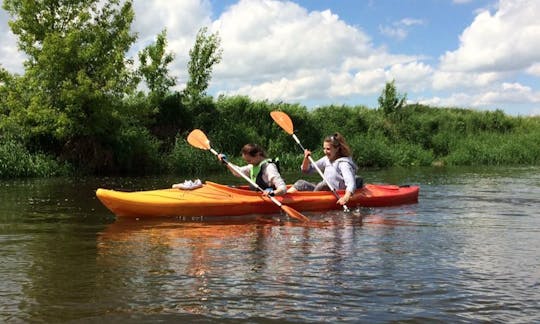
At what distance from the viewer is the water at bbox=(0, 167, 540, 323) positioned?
12.0 ft

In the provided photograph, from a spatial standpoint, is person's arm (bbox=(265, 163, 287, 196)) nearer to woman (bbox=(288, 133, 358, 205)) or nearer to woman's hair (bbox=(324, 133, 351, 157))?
woman (bbox=(288, 133, 358, 205))

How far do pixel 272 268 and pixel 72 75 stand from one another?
13.7 m

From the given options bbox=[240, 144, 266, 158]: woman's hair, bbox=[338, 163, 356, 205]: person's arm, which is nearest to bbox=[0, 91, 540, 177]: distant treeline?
bbox=[240, 144, 266, 158]: woman's hair

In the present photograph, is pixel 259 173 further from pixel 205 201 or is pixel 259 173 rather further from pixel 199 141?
pixel 199 141

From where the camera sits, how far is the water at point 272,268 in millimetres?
3668

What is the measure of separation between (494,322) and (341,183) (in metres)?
5.65

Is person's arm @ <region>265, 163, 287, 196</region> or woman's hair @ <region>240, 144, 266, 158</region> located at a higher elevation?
woman's hair @ <region>240, 144, 266, 158</region>

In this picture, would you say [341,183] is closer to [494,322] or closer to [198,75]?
[494,322]

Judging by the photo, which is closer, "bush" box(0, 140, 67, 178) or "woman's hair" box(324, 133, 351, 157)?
"woman's hair" box(324, 133, 351, 157)

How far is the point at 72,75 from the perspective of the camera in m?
16.9

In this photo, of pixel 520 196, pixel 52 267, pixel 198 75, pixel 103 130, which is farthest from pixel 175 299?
pixel 198 75

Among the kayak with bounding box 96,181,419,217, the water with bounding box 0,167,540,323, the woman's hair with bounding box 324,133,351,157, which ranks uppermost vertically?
the woman's hair with bounding box 324,133,351,157

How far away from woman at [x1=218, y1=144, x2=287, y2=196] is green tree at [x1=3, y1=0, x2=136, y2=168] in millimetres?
9509

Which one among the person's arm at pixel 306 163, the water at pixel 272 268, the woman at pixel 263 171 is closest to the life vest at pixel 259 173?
the woman at pixel 263 171
